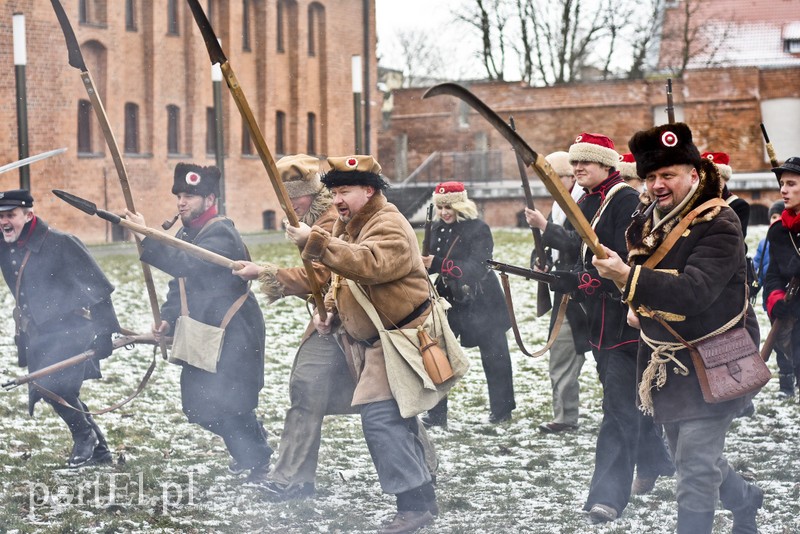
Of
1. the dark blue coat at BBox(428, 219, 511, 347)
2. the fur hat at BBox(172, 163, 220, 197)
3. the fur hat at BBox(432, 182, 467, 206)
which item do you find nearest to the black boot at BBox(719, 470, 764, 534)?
the fur hat at BBox(172, 163, 220, 197)

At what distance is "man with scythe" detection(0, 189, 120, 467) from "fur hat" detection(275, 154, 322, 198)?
156 centimetres

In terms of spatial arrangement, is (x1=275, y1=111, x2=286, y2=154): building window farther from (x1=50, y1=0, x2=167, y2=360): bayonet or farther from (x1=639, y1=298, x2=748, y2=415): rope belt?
(x1=639, y1=298, x2=748, y2=415): rope belt

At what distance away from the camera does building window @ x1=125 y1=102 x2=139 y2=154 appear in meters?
30.7

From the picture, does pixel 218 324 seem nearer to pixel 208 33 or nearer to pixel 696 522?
pixel 208 33

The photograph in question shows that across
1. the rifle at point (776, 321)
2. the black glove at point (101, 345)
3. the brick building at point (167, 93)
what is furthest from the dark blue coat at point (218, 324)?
the brick building at point (167, 93)

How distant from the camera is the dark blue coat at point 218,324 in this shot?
252 inches

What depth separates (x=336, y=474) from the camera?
6.91 meters

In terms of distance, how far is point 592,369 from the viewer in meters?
10.7

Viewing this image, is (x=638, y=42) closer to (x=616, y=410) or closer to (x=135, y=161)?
(x=135, y=161)

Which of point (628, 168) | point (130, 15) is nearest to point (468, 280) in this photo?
point (628, 168)

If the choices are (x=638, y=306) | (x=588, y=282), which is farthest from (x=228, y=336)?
(x=638, y=306)

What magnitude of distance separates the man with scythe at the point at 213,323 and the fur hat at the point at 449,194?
93.1 inches

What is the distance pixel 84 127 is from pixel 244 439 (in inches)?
936

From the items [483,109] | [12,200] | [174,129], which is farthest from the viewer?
[174,129]
